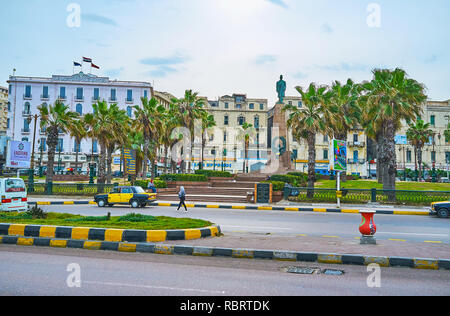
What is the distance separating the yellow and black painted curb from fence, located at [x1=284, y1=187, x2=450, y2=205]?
55.6 ft

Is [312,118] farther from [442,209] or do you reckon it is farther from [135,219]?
[135,219]

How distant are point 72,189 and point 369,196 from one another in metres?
23.4

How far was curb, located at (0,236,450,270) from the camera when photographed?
799 centimetres

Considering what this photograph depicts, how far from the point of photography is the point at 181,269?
7.32m

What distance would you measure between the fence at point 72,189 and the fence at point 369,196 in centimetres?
1516

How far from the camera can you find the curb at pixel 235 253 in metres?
7.99

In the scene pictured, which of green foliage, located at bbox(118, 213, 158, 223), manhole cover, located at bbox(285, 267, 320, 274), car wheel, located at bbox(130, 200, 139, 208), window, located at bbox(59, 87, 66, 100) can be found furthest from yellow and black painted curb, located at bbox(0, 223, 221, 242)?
window, located at bbox(59, 87, 66, 100)

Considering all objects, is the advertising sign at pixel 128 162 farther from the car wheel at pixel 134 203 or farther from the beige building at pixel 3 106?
the beige building at pixel 3 106

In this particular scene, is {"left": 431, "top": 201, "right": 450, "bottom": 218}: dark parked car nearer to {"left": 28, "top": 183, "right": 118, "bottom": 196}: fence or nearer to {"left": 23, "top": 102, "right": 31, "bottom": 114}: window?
{"left": 28, "top": 183, "right": 118, "bottom": 196}: fence

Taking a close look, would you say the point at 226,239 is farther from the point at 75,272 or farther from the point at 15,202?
the point at 15,202

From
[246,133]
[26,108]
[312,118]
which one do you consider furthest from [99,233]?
[26,108]

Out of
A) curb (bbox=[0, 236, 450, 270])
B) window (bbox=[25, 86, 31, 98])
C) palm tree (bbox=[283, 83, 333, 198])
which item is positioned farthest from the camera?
window (bbox=[25, 86, 31, 98])

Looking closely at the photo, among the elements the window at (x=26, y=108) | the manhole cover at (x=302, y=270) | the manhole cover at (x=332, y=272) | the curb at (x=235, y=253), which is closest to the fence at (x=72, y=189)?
the curb at (x=235, y=253)
